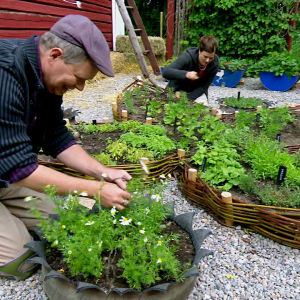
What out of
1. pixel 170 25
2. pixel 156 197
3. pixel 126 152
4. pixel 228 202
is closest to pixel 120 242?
pixel 156 197

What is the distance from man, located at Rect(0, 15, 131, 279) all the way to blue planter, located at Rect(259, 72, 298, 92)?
253 inches

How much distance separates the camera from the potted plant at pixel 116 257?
152 centimetres

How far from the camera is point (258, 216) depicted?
2.31m

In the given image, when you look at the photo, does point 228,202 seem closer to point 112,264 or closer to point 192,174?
point 192,174

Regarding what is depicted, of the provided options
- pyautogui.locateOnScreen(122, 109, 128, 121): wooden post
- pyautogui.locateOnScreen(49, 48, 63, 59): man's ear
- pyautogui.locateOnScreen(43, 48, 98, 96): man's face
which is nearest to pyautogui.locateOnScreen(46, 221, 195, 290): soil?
pyautogui.locateOnScreen(43, 48, 98, 96): man's face

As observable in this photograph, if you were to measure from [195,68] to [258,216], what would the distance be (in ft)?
10.7

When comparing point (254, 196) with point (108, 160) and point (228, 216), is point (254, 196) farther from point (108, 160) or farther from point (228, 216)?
point (108, 160)

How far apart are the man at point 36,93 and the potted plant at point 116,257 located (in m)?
0.12

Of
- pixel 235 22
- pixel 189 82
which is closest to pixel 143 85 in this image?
pixel 189 82

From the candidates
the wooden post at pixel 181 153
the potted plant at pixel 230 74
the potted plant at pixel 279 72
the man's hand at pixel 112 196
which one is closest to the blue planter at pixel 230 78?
the potted plant at pixel 230 74

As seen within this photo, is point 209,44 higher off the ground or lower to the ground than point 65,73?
lower

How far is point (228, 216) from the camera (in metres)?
2.44

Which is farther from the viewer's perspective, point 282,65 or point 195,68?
point 282,65

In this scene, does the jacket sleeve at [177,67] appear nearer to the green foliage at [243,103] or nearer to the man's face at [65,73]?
the green foliage at [243,103]
